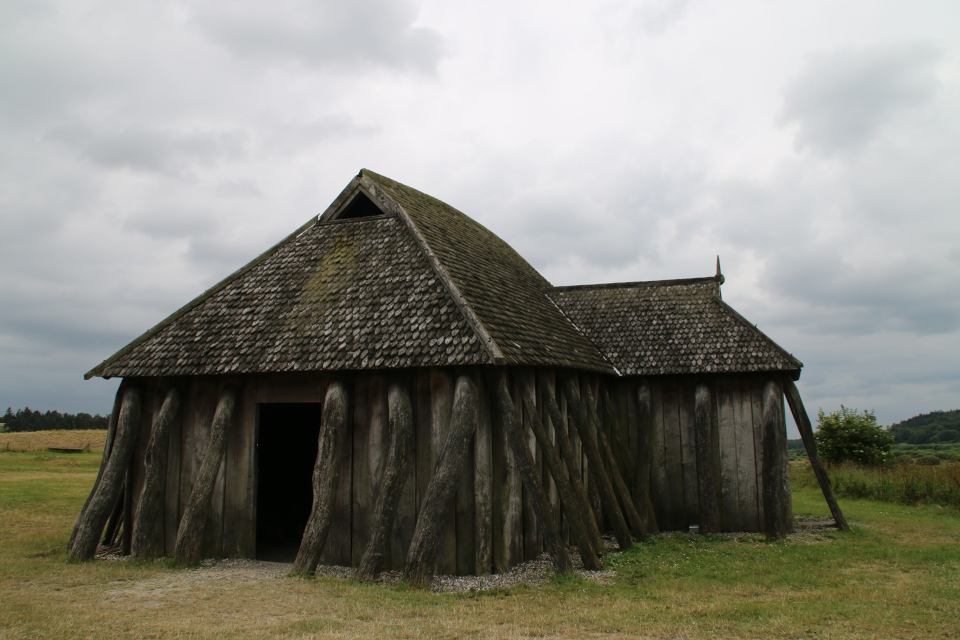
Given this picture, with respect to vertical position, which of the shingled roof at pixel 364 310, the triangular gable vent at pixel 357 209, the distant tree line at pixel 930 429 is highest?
the triangular gable vent at pixel 357 209

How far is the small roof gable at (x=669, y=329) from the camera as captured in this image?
45.0 ft

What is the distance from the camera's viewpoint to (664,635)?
21.7ft

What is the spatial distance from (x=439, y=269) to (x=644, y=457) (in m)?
6.43

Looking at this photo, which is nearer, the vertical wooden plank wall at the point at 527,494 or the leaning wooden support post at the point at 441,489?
the leaning wooden support post at the point at 441,489

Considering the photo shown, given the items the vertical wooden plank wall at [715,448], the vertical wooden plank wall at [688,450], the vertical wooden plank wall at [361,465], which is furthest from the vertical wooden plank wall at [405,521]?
the vertical wooden plank wall at [688,450]

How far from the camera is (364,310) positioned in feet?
35.4

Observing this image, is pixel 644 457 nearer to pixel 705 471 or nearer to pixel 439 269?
pixel 705 471

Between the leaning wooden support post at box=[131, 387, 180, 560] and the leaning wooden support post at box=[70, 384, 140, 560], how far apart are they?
51 cm

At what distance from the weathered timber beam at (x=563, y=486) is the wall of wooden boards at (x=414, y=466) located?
0.86 feet

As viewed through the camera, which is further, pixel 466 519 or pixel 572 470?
pixel 572 470

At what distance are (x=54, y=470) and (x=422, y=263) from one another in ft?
83.4

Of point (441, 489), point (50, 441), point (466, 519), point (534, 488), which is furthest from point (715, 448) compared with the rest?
point (50, 441)

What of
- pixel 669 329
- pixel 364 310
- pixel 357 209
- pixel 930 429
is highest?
pixel 357 209

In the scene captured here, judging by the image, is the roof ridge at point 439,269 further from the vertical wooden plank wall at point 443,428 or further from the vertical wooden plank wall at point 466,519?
the vertical wooden plank wall at point 466,519
